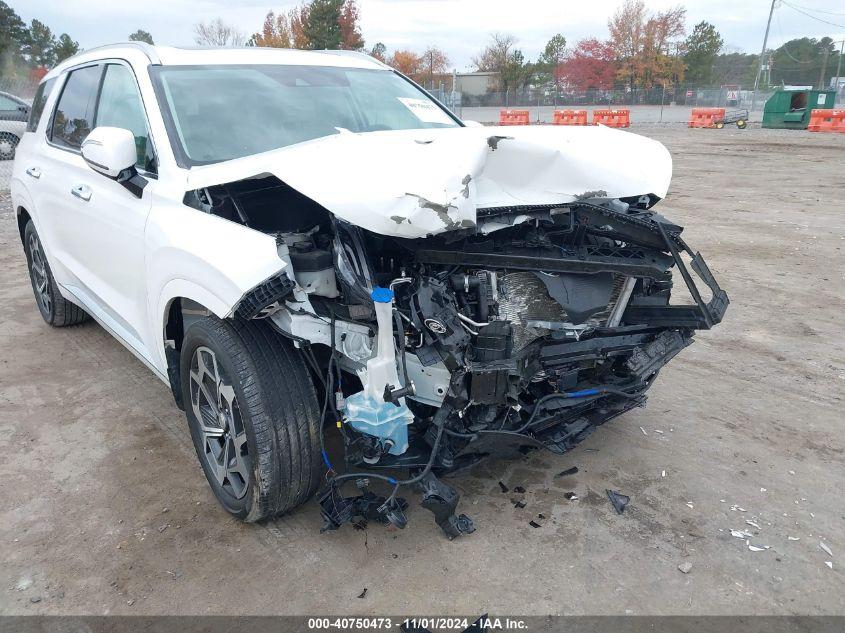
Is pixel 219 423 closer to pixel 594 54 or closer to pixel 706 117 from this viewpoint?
pixel 706 117

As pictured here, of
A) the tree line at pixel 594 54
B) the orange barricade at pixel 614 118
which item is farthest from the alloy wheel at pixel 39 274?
the tree line at pixel 594 54

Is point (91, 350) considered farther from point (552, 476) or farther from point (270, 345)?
point (552, 476)

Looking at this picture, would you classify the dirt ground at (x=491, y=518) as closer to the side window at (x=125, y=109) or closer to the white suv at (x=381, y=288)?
the white suv at (x=381, y=288)

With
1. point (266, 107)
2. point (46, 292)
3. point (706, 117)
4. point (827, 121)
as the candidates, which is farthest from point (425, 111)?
point (706, 117)

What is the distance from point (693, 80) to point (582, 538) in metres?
67.4

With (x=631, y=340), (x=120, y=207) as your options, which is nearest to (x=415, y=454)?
(x=631, y=340)

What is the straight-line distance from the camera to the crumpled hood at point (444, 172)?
88.9 inches

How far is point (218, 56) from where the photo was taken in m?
3.60

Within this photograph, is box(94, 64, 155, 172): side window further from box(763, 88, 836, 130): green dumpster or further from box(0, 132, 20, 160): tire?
box(763, 88, 836, 130): green dumpster

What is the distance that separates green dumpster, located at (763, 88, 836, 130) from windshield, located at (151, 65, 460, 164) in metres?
26.2

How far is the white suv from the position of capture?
2402 mm

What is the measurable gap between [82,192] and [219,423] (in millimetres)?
1736

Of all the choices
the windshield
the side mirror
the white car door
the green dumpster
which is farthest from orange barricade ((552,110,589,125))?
the side mirror

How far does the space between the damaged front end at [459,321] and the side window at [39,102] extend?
2849 millimetres
